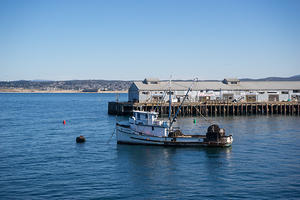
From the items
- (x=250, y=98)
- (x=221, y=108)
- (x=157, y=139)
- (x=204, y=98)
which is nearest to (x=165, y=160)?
(x=157, y=139)

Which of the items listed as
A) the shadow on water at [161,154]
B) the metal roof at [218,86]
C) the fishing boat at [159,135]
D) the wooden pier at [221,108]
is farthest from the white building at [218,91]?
the shadow on water at [161,154]

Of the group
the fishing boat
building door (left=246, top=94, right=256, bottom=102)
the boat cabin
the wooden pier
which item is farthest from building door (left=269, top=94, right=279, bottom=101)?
the boat cabin

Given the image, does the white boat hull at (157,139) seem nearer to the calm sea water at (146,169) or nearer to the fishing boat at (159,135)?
the fishing boat at (159,135)

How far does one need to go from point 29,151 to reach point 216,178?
26350 millimetres

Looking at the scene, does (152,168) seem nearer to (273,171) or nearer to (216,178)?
(216,178)

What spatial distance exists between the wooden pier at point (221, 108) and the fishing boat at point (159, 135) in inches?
1501

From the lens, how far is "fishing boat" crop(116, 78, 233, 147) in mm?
51469

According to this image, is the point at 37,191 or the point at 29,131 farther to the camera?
the point at 29,131

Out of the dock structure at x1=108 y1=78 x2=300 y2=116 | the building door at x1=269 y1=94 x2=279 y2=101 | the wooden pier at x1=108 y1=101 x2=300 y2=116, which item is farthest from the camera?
the building door at x1=269 y1=94 x2=279 y2=101

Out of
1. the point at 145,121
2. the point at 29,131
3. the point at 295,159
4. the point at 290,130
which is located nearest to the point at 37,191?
the point at 145,121

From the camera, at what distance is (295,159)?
4372cm

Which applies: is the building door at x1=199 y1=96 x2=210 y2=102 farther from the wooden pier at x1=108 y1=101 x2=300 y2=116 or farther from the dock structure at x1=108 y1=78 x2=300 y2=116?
the wooden pier at x1=108 y1=101 x2=300 y2=116

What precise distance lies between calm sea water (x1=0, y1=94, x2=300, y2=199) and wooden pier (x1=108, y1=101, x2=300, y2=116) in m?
32.8

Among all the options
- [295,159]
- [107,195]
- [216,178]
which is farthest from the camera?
[295,159]
